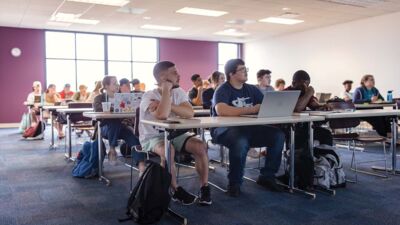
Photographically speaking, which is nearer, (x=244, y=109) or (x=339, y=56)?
(x=244, y=109)

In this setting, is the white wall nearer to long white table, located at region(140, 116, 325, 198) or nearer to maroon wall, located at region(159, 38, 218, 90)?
maroon wall, located at region(159, 38, 218, 90)

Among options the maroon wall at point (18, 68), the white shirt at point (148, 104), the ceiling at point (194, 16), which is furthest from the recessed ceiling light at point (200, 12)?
the white shirt at point (148, 104)

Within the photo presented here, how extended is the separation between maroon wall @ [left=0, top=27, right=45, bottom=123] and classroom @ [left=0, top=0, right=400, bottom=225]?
0.09ft

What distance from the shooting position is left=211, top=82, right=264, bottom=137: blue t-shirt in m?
3.45

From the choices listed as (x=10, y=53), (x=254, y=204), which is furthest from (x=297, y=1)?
(x=10, y=53)

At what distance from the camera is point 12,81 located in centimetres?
1107

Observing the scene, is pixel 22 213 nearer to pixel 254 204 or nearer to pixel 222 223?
pixel 222 223

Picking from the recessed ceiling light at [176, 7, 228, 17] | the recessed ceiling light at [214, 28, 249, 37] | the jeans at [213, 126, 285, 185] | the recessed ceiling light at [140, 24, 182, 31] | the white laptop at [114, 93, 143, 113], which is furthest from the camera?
the recessed ceiling light at [214, 28, 249, 37]

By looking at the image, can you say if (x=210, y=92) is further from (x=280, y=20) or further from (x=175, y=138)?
(x=280, y=20)

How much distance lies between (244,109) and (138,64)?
9.57 meters

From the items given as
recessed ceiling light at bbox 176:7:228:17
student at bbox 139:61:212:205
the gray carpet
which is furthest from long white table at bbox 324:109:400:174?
recessed ceiling light at bbox 176:7:228:17

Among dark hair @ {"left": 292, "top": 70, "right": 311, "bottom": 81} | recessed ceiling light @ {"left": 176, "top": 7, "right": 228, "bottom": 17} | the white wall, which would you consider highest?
recessed ceiling light @ {"left": 176, "top": 7, "right": 228, "bottom": 17}

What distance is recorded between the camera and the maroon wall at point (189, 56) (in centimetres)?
1300

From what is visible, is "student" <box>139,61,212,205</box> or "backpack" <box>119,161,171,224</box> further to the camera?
"student" <box>139,61,212,205</box>
